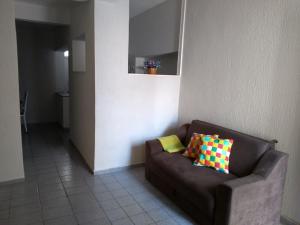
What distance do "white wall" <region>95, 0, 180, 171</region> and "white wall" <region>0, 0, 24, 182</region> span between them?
37.3 inches

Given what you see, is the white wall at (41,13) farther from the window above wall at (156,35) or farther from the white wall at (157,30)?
the white wall at (157,30)

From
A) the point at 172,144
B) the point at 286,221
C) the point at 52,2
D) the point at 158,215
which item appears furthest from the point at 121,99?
the point at 286,221

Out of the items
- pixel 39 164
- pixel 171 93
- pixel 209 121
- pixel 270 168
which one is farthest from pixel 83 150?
pixel 270 168

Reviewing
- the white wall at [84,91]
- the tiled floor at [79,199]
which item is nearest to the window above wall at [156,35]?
the white wall at [84,91]

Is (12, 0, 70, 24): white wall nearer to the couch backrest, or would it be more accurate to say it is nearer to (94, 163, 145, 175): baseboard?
(94, 163, 145, 175): baseboard

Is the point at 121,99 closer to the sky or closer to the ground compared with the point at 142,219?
closer to the sky

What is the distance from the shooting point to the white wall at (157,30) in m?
3.56

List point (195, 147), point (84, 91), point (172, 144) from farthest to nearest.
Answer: point (84, 91) → point (172, 144) → point (195, 147)

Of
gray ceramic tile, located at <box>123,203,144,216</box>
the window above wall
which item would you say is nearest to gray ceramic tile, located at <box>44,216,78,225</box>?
gray ceramic tile, located at <box>123,203,144,216</box>

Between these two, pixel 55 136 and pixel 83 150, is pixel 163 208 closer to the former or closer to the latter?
pixel 83 150

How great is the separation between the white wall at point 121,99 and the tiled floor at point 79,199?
371 mm

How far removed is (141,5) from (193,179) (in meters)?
3.17

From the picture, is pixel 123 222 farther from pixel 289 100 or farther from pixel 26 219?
pixel 289 100

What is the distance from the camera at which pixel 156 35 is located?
13.2 ft
